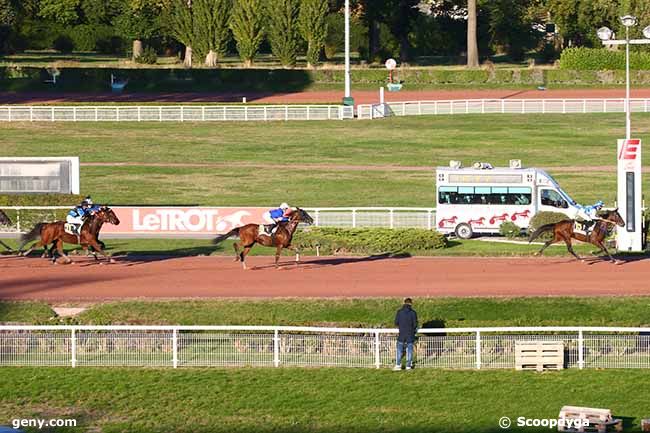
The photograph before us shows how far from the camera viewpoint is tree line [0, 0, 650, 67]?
8975 centimetres

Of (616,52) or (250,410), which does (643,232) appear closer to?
(250,410)

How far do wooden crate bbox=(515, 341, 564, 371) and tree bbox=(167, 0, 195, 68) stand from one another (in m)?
69.0

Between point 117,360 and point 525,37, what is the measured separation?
77.7 meters

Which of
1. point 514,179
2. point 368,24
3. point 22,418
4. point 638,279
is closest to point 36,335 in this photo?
point 22,418

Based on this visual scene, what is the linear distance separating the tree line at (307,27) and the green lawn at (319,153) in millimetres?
26587

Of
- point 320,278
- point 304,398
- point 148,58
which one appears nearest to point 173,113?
point 148,58

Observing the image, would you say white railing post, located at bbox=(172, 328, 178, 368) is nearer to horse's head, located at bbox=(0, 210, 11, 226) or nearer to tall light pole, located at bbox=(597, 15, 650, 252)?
horse's head, located at bbox=(0, 210, 11, 226)

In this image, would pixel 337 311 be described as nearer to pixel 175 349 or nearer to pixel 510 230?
pixel 175 349

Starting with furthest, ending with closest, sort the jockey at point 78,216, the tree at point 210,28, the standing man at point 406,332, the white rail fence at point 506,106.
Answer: the tree at point 210,28 < the white rail fence at point 506,106 < the jockey at point 78,216 < the standing man at point 406,332

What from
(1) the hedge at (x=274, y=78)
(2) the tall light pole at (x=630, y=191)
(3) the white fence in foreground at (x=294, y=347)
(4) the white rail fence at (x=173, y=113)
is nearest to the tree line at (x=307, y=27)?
(1) the hedge at (x=274, y=78)

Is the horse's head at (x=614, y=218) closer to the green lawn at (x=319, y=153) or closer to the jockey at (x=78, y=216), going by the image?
the green lawn at (x=319, y=153)

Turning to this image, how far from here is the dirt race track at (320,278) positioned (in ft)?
98.2

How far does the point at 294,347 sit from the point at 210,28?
6710cm

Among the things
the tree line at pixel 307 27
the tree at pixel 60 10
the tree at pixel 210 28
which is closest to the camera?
the tree at pixel 210 28
